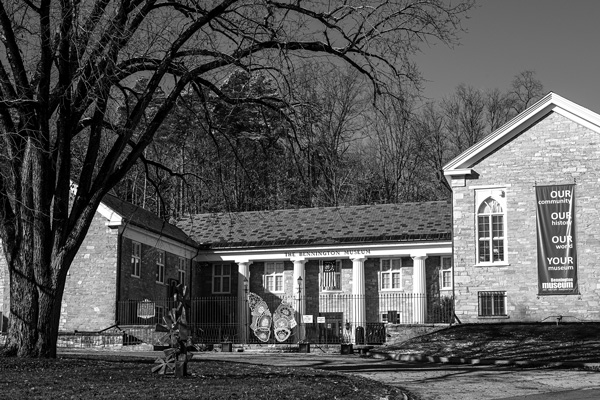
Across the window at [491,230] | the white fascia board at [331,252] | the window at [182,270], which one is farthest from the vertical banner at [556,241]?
the window at [182,270]

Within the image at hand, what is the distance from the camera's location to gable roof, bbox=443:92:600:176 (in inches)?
1309

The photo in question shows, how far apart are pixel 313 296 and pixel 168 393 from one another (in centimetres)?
2929

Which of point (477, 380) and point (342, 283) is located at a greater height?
point (342, 283)

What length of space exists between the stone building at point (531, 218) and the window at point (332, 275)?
356 inches

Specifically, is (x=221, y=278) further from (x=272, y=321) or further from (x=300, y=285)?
(x=272, y=321)

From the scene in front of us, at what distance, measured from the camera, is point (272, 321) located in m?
38.4

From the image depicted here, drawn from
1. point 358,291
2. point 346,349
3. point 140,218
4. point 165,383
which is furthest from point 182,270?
point 165,383

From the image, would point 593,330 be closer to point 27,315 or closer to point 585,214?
point 585,214

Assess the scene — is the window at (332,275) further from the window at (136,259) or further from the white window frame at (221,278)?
the window at (136,259)

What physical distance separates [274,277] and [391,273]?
6.11 metres

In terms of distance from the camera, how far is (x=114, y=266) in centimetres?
3703

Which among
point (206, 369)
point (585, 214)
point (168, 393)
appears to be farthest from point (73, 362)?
point (585, 214)

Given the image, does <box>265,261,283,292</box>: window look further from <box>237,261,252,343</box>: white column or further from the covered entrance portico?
<box>237,261,252,343</box>: white column

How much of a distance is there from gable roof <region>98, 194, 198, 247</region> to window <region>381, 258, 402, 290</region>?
9.64 m
